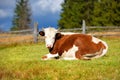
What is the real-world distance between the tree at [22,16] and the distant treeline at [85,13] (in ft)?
88.0

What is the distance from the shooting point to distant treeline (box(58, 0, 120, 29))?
46781 millimetres

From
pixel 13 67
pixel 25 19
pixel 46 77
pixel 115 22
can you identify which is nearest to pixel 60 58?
pixel 13 67

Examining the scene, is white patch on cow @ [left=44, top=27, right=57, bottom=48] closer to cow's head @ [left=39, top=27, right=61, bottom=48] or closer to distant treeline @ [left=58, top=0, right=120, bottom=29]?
cow's head @ [left=39, top=27, right=61, bottom=48]

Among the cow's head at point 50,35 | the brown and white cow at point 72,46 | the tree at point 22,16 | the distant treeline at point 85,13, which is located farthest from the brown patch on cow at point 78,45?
the tree at point 22,16

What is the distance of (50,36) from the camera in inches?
515

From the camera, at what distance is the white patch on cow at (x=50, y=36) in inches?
511

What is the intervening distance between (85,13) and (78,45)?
40449 mm

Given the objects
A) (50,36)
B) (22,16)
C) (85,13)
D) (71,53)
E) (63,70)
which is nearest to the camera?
(63,70)

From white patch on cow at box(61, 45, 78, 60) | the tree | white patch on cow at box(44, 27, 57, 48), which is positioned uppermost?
white patch on cow at box(44, 27, 57, 48)

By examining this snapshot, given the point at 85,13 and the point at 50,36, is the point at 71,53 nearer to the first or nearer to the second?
the point at 50,36

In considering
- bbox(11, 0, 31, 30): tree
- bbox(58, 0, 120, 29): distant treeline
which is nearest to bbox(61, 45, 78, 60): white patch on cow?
bbox(58, 0, 120, 29): distant treeline

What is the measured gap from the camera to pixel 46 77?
9633mm

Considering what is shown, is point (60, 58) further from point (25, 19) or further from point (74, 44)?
point (25, 19)

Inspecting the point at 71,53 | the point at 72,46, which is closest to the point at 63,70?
the point at 71,53
